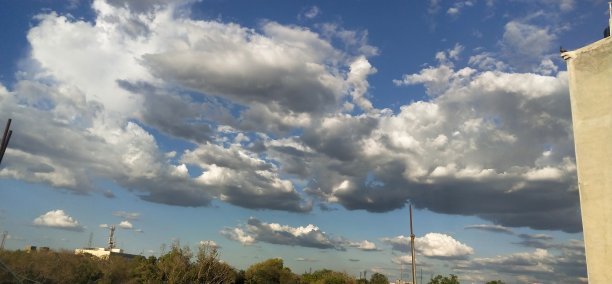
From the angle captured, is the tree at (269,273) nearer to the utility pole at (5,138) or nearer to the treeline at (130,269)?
the treeline at (130,269)

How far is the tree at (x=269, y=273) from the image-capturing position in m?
73.4

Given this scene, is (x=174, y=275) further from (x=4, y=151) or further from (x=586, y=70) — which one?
(x=586, y=70)

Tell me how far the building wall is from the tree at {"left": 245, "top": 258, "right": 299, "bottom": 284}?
203 feet

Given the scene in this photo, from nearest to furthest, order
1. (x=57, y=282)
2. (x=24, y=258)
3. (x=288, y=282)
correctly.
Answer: (x=57, y=282) → (x=24, y=258) → (x=288, y=282)

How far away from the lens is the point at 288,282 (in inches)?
3100

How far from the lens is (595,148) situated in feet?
46.5

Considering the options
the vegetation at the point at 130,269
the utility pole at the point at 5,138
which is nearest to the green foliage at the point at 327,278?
the vegetation at the point at 130,269

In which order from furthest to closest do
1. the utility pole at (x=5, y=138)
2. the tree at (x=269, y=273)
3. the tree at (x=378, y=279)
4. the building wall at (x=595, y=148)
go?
1. the tree at (x=378, y=279)
2. the tree at (x=269, y=273)
3. the utility pole at (x=5, y=138)
4. the building wall at (x=595, y=148)

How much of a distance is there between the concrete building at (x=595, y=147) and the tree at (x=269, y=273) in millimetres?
61880

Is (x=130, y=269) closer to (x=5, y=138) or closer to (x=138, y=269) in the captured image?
(x=138, y=269)

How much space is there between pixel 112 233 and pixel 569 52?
130432 millimetres

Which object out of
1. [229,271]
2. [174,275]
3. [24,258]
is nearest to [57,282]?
[24,258]

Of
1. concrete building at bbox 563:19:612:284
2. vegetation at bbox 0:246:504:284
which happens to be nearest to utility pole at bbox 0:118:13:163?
concrete building at bbox 563:19:612:284

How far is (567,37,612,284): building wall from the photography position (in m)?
13.7
